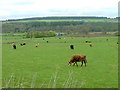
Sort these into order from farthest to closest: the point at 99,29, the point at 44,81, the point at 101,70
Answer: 1. the point at 99,29
2. the point at 101,70
3. the point at 44,81

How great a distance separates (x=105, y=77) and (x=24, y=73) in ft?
19.7

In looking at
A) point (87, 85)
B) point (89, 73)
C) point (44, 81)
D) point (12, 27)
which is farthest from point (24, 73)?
point (12, 27)

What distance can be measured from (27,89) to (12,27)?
157018mm

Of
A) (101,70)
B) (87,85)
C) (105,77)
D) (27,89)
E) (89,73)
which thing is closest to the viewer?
(27,89)

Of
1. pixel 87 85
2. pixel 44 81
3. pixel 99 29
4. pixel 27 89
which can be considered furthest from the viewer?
pixel 99 29

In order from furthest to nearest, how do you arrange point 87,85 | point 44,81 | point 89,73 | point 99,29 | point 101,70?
1. point 99,29
2. point 101,70
3. point 89,73
4. point 44,81
5. point 87,85

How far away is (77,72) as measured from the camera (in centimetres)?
1958

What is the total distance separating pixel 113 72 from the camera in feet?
64.9

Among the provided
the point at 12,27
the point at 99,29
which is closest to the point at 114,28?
the point at 99,29

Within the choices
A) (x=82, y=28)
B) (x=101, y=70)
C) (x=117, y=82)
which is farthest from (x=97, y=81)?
(x=82, y=28)

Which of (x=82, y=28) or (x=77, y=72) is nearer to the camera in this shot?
(x=77, y=72)

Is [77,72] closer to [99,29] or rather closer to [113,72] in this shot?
[113,72]

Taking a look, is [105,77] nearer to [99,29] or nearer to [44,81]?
[44,81]

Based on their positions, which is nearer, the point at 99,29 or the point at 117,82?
the point at 117,82
